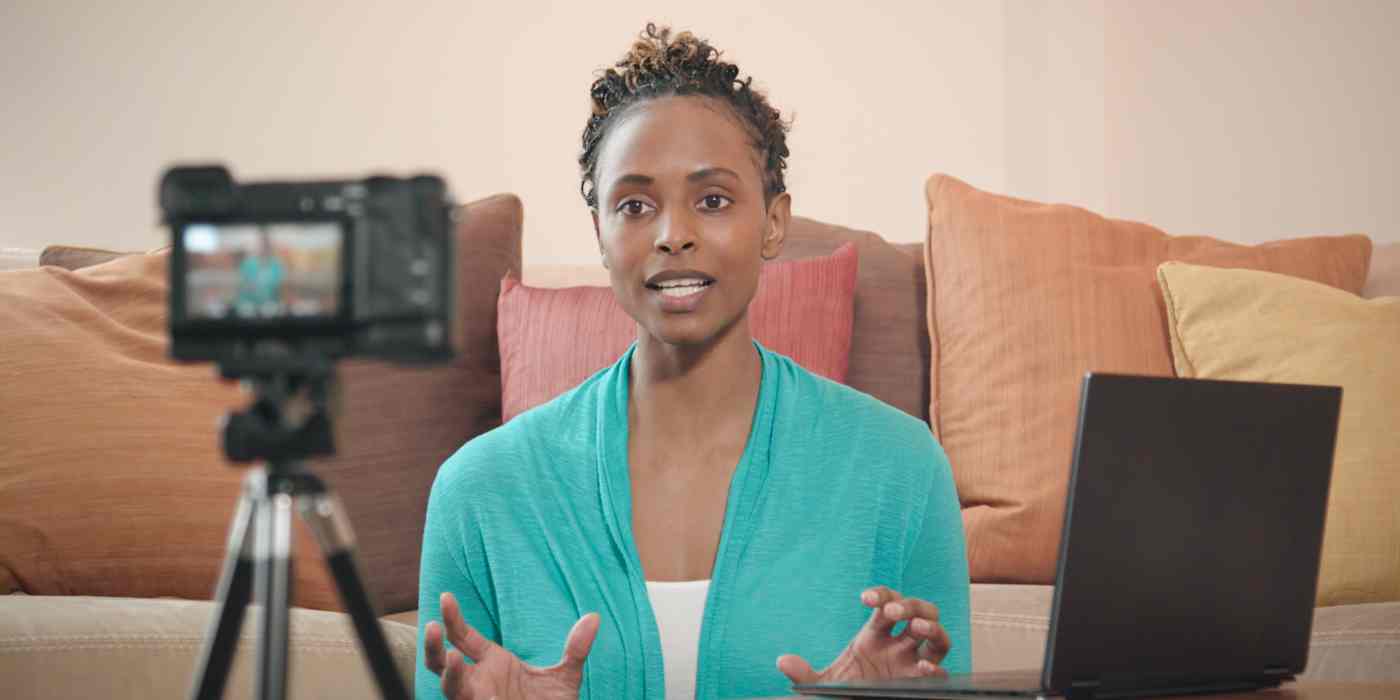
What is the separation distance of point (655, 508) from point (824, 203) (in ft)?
4.68

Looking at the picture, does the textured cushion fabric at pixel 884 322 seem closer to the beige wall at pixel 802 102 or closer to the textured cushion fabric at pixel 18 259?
the beige wall at pixel 802 102

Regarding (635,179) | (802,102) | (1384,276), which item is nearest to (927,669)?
(635,179)

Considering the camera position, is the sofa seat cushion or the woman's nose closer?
the woman's nose

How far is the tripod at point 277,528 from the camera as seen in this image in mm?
596

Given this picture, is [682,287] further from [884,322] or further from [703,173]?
[884,322]

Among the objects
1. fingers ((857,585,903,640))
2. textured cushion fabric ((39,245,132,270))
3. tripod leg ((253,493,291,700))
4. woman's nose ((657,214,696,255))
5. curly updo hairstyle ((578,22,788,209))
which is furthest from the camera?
textured cushion fabric ((39,245,132,270))

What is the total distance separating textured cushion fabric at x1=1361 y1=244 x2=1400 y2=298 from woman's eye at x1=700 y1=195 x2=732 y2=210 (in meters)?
1.39

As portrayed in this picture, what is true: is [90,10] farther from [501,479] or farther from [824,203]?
[501,479]

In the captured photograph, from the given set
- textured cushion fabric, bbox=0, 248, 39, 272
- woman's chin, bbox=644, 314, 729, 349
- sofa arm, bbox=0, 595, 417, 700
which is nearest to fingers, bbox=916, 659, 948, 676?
woman's chin, bbox=644, 314, 729, 349

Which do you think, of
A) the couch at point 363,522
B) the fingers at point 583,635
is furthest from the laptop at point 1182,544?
the couch at point 363,522

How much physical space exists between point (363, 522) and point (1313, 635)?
1.31 metres

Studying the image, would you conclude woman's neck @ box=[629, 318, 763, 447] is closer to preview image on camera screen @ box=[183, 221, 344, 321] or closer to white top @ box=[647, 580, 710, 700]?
white top @ box=[647, 580, 710, 700]

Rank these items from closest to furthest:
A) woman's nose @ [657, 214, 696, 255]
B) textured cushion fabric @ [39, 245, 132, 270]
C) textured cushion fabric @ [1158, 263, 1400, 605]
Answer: woman's nose @ [657, 214, 696, 255]
textured cushion fabric @ [1158, 263, 1400, 605]
textured cushion fabric @ [39, 245, 132, 270]

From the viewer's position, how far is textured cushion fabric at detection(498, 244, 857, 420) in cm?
210
